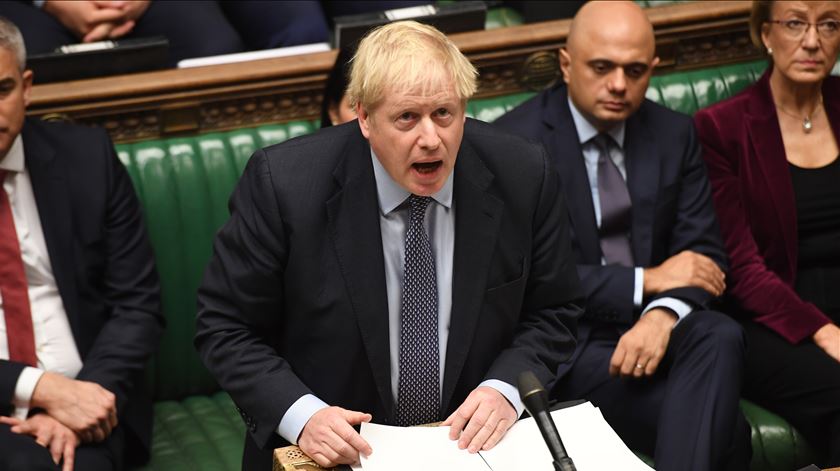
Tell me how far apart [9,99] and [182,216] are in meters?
0.52

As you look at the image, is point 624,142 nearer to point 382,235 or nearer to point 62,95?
point 382,235

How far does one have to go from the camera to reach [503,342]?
1.94 metres

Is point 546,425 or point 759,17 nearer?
point 546,425

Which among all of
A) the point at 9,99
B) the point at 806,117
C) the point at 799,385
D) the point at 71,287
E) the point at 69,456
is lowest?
the point at 799,385

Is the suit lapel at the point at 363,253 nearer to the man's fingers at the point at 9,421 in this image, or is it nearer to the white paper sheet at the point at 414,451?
the white paper sheet at the point at 414,451

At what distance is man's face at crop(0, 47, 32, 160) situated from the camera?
2203mm

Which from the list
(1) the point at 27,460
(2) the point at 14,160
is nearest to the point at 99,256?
(2) the point at 14,160

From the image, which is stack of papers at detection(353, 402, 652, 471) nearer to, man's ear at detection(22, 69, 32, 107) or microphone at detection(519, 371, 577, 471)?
microphone at detection(519, 371, 577, 471)

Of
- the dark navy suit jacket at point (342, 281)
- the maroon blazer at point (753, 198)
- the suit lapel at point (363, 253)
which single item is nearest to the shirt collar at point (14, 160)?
the dark navy suit jacket at point (342, 281)

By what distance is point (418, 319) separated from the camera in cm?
187

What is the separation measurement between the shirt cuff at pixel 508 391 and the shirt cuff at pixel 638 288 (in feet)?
2.42

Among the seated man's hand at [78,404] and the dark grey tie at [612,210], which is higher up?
the dark grey tie at [612,210]

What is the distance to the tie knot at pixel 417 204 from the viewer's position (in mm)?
1859

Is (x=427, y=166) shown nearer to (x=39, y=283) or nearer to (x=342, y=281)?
(x=342, y=281)
